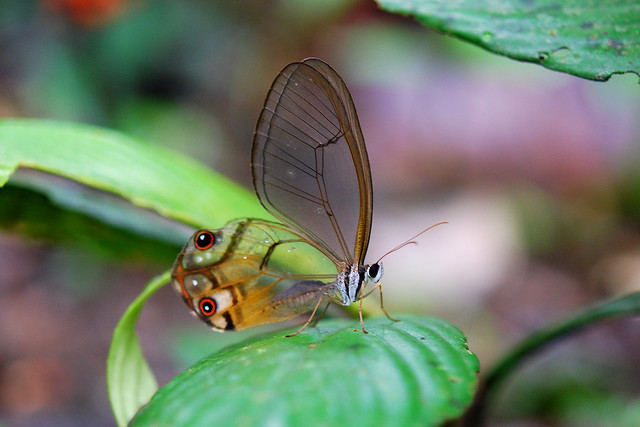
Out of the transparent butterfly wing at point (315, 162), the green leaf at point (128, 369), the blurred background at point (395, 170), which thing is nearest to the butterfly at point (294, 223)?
the transparent butterfly wing at point (315, 162)

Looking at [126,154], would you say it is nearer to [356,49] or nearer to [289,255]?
[289,255]

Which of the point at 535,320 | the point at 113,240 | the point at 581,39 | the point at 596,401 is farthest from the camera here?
the point at 535,320

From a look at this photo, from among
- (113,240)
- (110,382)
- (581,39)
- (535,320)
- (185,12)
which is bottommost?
(535,320)

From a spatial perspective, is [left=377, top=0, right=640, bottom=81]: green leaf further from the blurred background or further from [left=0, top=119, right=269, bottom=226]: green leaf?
the blurred background

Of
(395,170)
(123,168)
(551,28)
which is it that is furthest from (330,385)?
(395,170)

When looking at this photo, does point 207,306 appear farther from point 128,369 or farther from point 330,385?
point 330,385

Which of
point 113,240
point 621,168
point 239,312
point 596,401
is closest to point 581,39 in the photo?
point 239,312

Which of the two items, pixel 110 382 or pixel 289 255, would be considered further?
pixel 289 255
